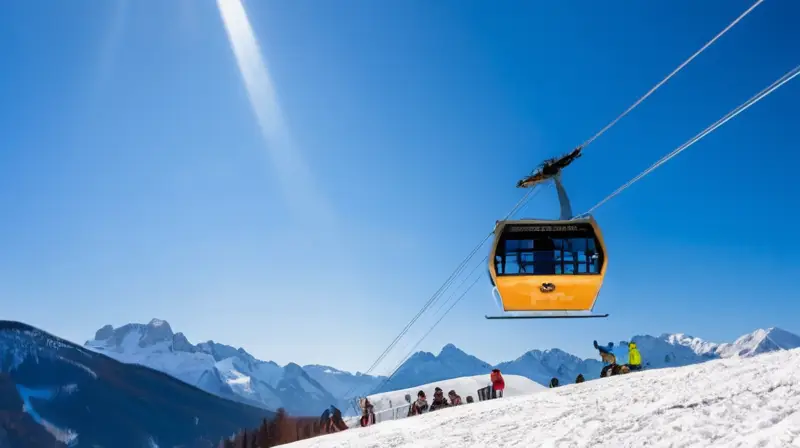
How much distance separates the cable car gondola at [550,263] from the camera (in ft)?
63.3

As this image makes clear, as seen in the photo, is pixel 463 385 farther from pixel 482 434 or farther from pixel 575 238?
pixel 482 434

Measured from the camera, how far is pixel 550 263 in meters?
19.5

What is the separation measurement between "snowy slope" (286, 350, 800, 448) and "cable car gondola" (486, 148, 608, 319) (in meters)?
4.34

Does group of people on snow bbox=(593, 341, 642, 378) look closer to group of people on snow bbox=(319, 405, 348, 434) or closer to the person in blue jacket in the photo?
the person in blue jacket

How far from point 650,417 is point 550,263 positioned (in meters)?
10.6

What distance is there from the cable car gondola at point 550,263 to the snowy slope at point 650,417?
4.34m

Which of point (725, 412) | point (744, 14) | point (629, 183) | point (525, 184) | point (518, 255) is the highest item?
point (525, 184)

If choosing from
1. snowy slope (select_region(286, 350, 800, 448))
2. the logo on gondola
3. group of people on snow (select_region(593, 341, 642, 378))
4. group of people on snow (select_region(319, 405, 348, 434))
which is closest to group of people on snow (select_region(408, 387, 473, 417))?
group of people on snow (select_region(319, 405, 348, 434))

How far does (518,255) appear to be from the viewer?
1973 centimetres

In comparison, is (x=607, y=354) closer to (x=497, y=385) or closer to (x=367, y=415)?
(x=497, y=385)

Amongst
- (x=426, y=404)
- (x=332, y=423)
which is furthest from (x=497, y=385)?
(x=332, y=423)

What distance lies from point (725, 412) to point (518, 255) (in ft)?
38.3

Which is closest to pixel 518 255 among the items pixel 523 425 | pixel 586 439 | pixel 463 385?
pixel 523 425

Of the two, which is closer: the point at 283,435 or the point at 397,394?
the point at 283,435
